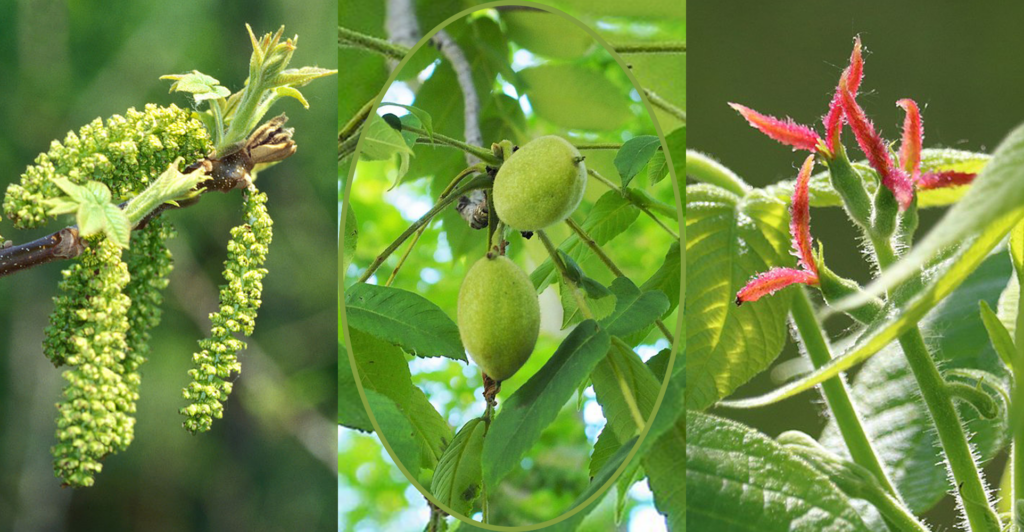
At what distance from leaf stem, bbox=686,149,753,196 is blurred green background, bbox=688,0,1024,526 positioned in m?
0.05

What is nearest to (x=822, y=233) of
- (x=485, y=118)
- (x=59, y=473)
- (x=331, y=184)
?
(x=485, y=118)

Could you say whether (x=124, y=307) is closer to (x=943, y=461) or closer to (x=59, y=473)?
(x=59, y=473)

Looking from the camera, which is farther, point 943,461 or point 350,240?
point 350,240

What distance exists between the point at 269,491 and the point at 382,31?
0.32 meters

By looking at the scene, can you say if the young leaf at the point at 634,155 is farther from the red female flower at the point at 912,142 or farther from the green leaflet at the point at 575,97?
the red female flower at the point at 912,142

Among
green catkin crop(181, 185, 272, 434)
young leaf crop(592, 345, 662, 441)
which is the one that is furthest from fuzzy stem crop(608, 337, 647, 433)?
green catkin crop(181, 185, 272, 434)

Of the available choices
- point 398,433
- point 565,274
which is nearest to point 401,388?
point 398,433

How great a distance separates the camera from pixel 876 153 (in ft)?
1.01

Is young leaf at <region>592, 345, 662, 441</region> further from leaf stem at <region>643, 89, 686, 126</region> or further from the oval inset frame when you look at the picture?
leaf stem at <region>643, 89, 686, 126</region>

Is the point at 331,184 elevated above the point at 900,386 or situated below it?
above

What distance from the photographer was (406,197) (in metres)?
0.48

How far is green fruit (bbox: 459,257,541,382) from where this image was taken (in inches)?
16.7

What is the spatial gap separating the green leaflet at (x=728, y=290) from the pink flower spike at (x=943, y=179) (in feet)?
0.21

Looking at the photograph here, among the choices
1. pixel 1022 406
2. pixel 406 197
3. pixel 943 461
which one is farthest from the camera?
pixel 406 197
